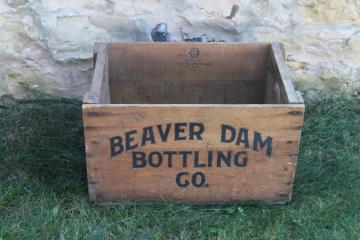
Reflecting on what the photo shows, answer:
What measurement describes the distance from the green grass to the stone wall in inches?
8.5

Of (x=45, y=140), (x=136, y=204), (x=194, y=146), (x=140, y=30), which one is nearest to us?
(x=194, y=146)

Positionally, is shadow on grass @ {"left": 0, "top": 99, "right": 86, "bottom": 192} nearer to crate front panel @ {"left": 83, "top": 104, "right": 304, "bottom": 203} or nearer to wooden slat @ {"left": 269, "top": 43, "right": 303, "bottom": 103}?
crate front panel @ {"left": 83, "top": 104, "right": 304, "bottom": 203}

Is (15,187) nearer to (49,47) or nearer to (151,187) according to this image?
(151,187)

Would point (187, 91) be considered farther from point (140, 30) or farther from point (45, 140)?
point (45, 140)

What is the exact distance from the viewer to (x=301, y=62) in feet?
9.18

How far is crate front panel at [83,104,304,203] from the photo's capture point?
195cm

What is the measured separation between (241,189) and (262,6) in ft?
3.18

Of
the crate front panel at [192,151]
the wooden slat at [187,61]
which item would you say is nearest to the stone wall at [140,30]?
the wooden slat at [187,61]

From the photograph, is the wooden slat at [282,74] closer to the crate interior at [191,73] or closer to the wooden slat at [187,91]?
the crate interior at [191,73]

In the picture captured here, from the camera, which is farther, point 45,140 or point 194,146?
point 45,140

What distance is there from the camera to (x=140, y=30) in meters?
2.66

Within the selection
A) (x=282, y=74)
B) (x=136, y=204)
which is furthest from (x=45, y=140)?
(x=282, y=74)

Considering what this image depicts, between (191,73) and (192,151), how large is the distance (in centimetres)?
59

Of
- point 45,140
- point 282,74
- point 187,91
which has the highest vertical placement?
point 282,74
